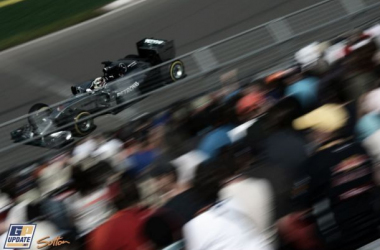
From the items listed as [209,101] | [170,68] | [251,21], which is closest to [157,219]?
[209,101]

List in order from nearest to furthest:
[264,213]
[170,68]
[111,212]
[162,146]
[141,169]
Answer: [264,213] < [111,212] < [141,169] < [162,146] < [170,68]

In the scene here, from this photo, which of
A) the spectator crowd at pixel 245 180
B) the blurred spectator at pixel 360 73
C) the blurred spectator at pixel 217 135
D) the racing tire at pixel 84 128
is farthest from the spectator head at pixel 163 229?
the racing tire at pixel 84 128

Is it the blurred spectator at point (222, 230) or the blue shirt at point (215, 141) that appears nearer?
the blurred spectator at point (222, 230)

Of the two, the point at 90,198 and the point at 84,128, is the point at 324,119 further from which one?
the point at 84,128

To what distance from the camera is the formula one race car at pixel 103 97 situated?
268 inches

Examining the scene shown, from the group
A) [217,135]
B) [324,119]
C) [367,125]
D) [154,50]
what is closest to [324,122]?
[324,119]

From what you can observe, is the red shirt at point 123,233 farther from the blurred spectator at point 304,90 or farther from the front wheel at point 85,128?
the front wheel at point 85,128

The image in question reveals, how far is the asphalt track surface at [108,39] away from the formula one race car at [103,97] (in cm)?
140

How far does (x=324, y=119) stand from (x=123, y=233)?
1388 millimetres

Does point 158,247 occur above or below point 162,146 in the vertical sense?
below

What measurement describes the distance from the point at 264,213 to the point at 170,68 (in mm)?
4457

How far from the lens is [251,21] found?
495 inches

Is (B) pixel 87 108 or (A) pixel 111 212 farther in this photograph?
(B) pixel 87 108

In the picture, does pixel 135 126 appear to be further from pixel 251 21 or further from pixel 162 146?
pixel 251 21
